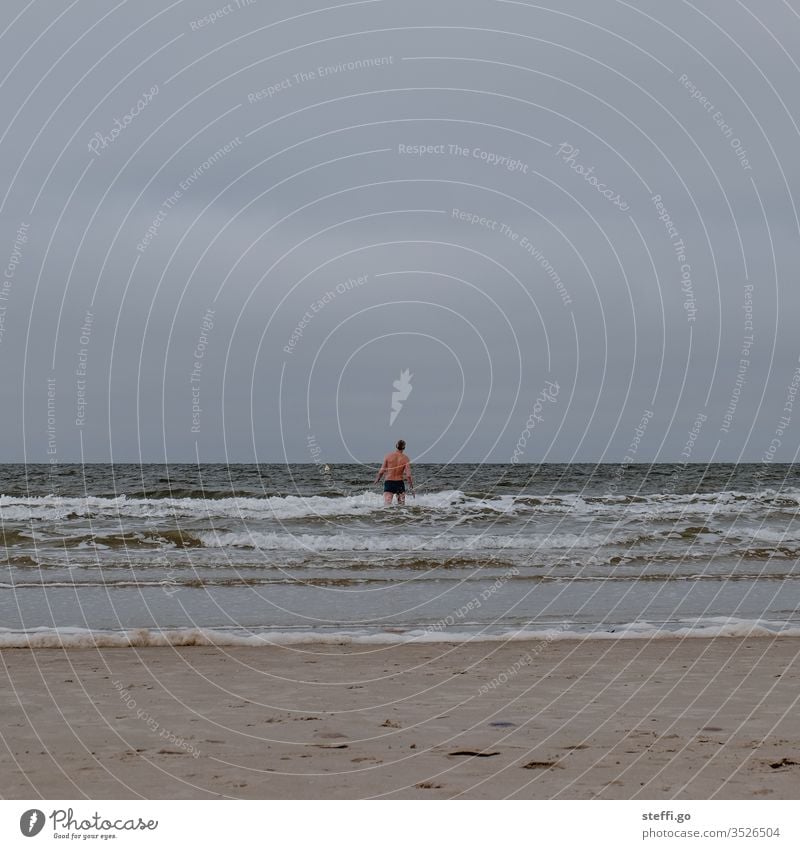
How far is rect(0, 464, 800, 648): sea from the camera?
11.1 meters

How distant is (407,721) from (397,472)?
19611mm

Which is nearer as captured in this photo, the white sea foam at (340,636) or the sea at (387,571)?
the white sea foam at (340,636)

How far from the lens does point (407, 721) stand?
6.86 metres

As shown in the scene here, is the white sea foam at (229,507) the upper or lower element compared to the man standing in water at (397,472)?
lower

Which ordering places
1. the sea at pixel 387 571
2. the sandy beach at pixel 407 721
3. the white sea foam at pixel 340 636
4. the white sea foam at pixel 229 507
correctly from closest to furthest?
the sandy beach at pixel 407 721
the white sea foam at pixel 340 636
the sea at pixel 387 571
the white sea foam at pixel 229 507

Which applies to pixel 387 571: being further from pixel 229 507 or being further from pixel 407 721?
pixel 229 507

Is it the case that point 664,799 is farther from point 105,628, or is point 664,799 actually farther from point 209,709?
point 105,628
